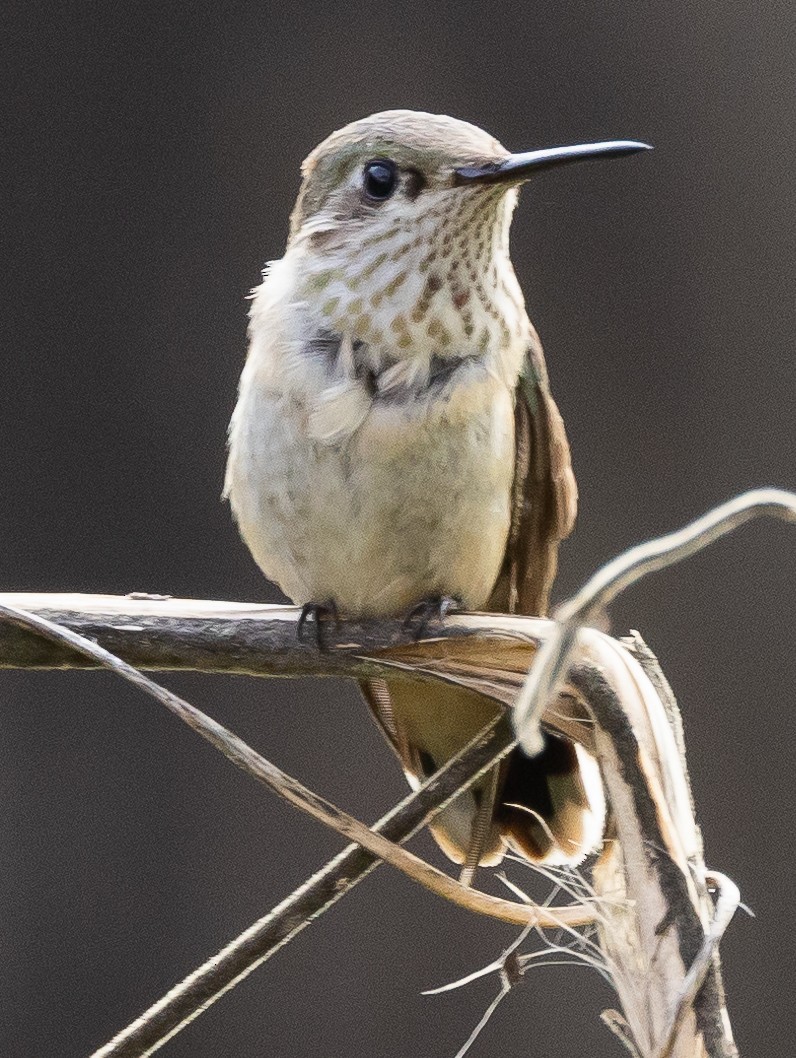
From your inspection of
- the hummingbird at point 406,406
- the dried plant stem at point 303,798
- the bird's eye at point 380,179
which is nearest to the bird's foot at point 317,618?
the hummingbird at point 406,406

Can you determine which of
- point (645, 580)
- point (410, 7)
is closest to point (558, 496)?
point (645, 580)

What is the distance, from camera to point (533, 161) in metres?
0.71

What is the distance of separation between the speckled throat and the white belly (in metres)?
0.03

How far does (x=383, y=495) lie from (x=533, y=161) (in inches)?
7.9

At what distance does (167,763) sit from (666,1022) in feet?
3.18

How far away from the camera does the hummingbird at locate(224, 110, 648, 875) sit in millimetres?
775

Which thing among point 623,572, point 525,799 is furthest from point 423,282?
point 623,572

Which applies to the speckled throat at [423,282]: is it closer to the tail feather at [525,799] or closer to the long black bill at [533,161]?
the long black bill at [533,161]

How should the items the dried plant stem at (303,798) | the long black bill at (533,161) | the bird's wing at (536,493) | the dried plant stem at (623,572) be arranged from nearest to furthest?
the dried plant stem at (623,572) → the dried plant stem at (303,798) → the long black bill at (533,161) → the bird's wing at (536,493)

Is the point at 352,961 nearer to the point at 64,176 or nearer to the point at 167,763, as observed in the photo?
the point at 167,763

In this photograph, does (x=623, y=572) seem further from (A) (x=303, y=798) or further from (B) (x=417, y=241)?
(B) (x=417, y=241)

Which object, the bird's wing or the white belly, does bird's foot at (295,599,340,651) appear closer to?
the white belly

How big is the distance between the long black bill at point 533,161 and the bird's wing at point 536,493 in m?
0.15

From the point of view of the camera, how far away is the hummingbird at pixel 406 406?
0.77 metres
